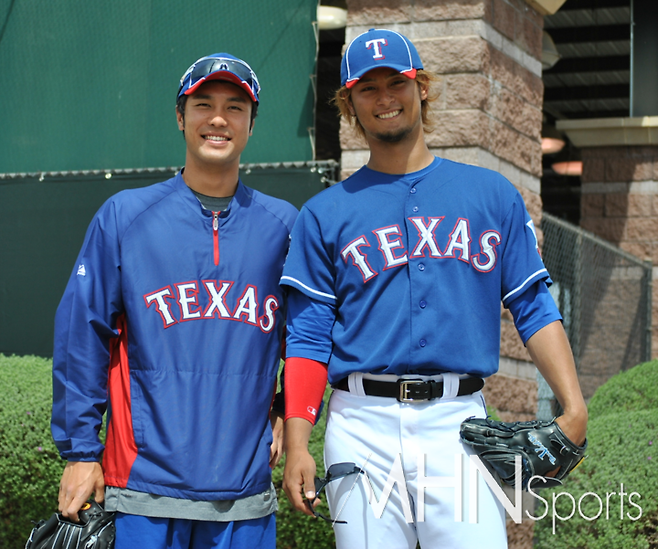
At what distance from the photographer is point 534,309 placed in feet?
8.75

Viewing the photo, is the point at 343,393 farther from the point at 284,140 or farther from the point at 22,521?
the point at 284,140

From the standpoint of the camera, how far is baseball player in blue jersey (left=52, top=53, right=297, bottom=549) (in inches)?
100

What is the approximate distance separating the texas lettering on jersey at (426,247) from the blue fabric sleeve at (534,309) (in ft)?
0.52

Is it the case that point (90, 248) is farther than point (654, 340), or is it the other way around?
point (654, 340)

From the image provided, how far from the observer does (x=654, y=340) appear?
9.11m

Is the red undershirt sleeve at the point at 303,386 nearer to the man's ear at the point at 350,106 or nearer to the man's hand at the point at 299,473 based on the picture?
the man's hand at the point at 299,473

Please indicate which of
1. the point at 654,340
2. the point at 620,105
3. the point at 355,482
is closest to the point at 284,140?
the point at 355,482

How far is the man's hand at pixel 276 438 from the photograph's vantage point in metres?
2.83

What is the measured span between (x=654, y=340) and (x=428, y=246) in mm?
7403

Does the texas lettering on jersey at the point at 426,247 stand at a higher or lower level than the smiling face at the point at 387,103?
lower

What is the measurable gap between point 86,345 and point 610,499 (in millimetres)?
3164

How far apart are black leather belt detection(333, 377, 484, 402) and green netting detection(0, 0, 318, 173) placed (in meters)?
3.88

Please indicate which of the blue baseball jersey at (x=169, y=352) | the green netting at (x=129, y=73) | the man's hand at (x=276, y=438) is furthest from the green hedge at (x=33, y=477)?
the green netting at (x=129, y=73)

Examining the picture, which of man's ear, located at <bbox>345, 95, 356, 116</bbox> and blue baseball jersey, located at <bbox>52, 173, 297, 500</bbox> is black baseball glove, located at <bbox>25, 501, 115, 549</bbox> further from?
man's ear, located at <bbox>345, 95, 356, 116</bbox>
